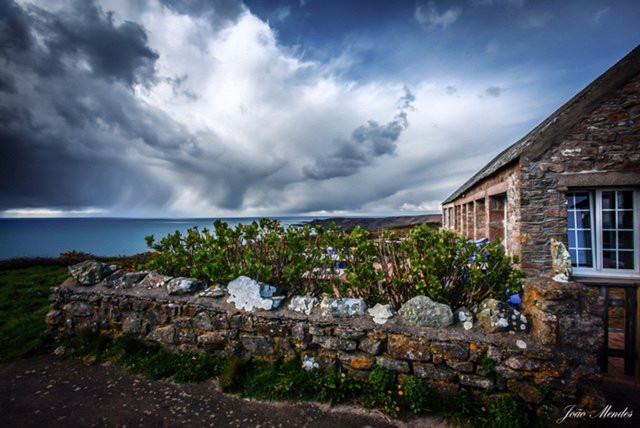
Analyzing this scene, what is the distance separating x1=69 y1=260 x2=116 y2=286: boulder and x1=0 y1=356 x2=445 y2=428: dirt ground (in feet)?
4.35

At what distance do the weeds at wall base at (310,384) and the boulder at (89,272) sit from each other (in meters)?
1.08

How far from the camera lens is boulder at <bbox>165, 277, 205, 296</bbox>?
3830 mm

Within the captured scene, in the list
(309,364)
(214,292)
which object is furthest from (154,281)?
(309,364)

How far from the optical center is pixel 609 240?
5.79m

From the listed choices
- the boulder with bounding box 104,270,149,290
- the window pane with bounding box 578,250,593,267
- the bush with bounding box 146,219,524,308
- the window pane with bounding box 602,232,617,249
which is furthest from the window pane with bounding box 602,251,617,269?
the boulder with bounding box 104,270,149,290

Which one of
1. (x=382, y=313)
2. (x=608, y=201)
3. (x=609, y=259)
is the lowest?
(x=382, y=313)

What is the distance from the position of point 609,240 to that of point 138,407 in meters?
8.62

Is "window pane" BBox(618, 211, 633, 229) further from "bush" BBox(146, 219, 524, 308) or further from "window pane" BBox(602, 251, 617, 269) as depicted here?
"bush" BBox(146, 219, 524, 308)

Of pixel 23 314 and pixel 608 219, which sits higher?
pixel 608 219

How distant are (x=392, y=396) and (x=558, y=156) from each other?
5977mm

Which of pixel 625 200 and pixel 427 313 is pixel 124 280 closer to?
pixel 427 313

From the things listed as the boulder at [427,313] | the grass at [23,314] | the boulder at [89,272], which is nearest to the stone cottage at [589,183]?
the boulder at [427,313]

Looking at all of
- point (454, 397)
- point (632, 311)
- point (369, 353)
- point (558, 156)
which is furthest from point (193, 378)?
point (558, 156)

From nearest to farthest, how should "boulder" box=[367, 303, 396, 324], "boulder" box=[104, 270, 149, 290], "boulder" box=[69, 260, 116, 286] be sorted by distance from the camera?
"boulder" box=[367, 303, 396, 324]
"boulder" box=[104, 270, 149, 290]
"boulder" box=[69, 260, 116, 286]
